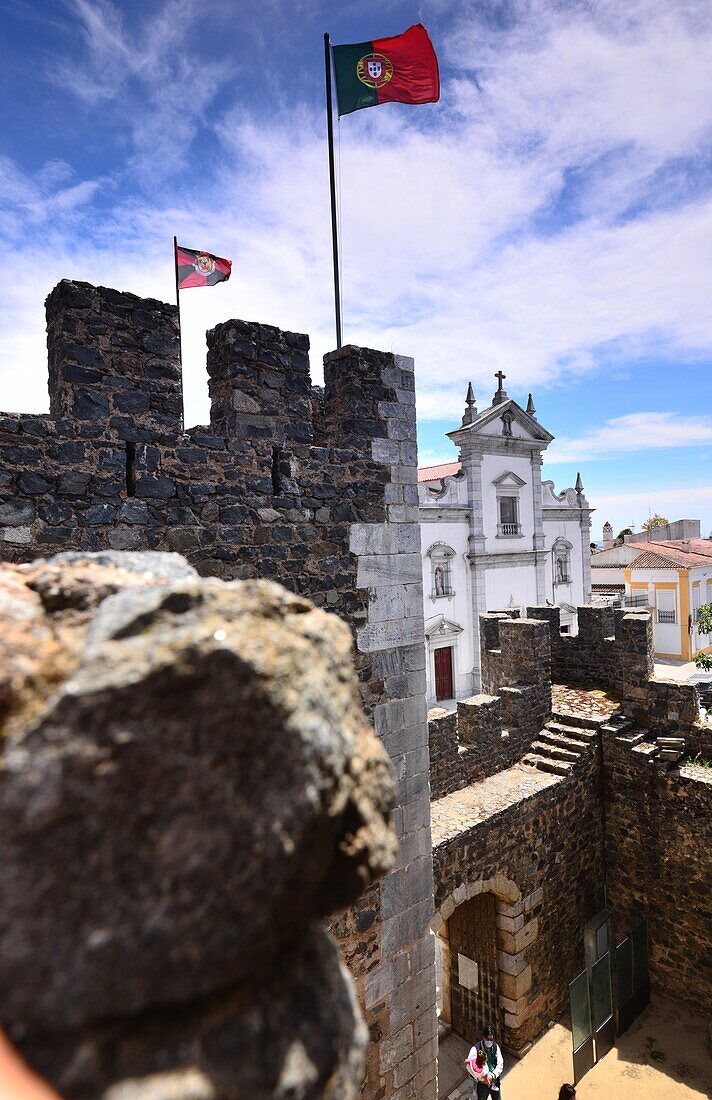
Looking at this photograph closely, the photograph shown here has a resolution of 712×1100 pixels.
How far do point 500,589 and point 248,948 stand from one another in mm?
24316

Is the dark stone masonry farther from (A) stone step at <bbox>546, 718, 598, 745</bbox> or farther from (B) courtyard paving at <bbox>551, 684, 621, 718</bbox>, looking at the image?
(B) courtyard paving at <bbox>551, 684, 621, 718</bbox>

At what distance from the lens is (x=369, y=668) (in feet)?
15.2

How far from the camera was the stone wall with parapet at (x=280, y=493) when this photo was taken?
11.1 feet

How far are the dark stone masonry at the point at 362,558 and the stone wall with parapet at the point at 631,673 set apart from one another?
759 millimetres

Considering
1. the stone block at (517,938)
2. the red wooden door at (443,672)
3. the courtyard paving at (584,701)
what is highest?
the courtyard paving at (584,701)

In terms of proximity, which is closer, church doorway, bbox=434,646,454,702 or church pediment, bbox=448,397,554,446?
church doorway, bbox=434,646,454,702

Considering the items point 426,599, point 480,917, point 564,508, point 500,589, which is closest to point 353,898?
point 480,917

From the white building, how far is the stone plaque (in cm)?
1255

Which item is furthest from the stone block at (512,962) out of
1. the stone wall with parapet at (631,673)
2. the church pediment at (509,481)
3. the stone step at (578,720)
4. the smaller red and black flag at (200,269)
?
the church pediment at (509,481)

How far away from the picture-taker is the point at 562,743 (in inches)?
378

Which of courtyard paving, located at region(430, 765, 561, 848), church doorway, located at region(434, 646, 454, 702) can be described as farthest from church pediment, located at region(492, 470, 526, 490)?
courtyard paving, located at region(430, 765, 561, 848)

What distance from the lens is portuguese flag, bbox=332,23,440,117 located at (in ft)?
22.9

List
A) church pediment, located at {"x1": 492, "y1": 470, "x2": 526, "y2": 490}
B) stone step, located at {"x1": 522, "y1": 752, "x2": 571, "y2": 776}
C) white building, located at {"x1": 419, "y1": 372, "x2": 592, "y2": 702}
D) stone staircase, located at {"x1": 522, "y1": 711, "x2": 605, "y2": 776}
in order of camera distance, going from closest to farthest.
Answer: stone step, located at {"x1": 522, "y1": 752, "x2": 571, "y2": 776} < stone staircase, located at {"x1": 522, "y1": 711, "x2": 605, "y2": 776} < white building, located at {"x1": 419, "y1": 372, "x2": 592, "y2": 702} < church pediment, located at {"x1": 492, "y1": 470, "x2": 526, "y2": 490}

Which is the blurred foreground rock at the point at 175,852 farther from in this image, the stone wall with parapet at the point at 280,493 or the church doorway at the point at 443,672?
the church doorway at the point at 443,672
